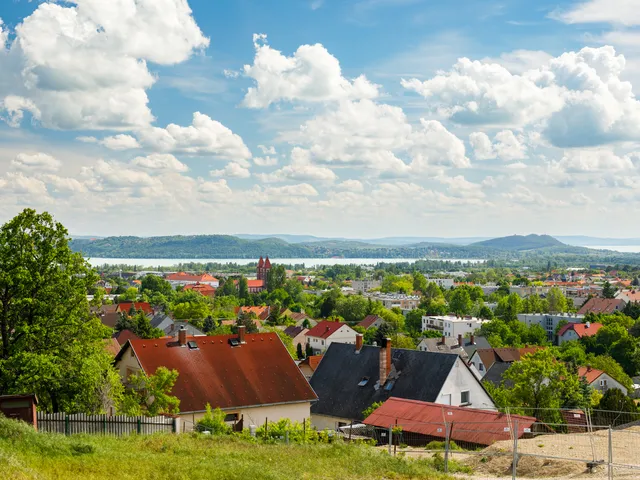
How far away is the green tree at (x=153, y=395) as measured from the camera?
96.4ft

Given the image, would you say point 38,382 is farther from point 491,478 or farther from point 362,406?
point 362,406

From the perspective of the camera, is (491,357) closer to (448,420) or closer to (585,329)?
(585,329)

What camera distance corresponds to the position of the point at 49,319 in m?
26.7

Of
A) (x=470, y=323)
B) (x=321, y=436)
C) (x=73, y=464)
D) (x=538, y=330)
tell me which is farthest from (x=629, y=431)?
(x=470, y=323)

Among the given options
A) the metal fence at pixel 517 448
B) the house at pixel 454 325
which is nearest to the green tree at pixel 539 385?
the metal fence at pixel 517 448

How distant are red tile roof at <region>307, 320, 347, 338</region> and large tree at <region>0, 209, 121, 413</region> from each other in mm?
73041

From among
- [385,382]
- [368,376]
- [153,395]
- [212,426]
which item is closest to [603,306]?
[368,376]

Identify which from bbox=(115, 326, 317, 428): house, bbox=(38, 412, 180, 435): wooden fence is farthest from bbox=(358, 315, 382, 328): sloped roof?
bbox=(38, 412, 180, 435): wooden fence

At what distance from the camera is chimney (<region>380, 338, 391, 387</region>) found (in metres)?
40.0

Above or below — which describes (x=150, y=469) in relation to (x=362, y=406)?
above

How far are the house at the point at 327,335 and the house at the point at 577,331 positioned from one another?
3037cm

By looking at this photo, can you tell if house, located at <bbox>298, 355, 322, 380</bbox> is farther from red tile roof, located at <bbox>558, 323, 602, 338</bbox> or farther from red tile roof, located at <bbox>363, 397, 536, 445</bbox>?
red tile roof, located at <bbox>558, 323, 602, 338</bbox>

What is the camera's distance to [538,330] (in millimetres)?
112125

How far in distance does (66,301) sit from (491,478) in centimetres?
1603
